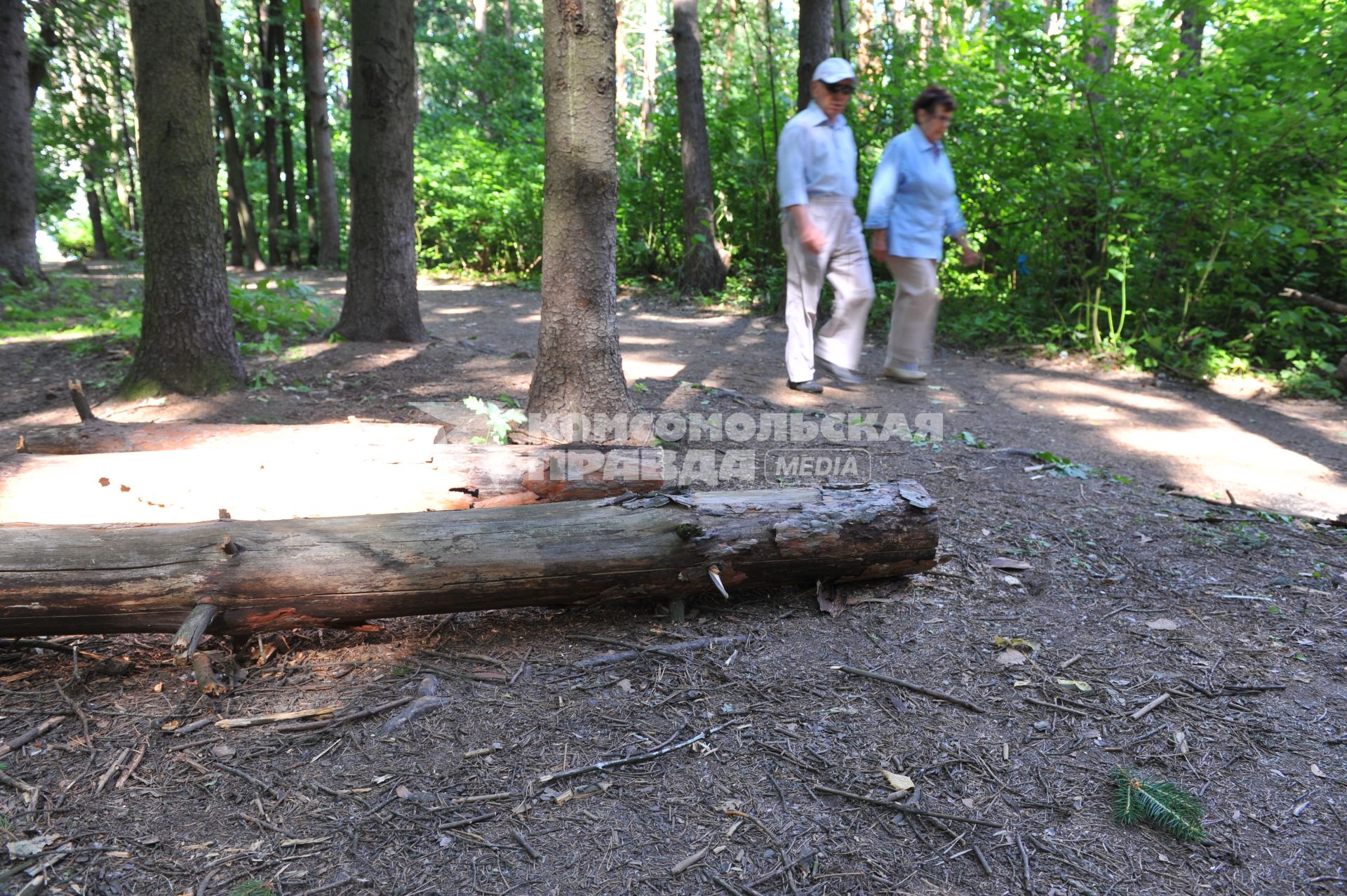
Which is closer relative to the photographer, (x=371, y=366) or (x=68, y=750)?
(x=68, y=750)

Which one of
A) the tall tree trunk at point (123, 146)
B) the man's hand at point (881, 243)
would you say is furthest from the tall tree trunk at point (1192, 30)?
the tall tree trunk at point (123, 146)

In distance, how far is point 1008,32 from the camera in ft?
26.4

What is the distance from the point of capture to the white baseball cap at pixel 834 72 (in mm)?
5852

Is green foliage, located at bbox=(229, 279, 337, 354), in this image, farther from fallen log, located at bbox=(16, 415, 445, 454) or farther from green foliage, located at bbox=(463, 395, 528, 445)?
green foliage, located at bbox=(463, 395, 528, 445)

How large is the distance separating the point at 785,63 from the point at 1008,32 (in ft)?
27.5

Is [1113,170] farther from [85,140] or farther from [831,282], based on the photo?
[85,140]

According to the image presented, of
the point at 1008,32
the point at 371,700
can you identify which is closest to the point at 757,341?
the point at 1008,32

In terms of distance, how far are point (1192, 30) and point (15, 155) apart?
14.4 metres

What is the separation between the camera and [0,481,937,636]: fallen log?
2.75m

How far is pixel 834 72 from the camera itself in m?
5.89

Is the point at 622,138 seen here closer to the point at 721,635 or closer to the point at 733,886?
the point at 721,635

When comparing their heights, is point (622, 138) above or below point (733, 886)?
above

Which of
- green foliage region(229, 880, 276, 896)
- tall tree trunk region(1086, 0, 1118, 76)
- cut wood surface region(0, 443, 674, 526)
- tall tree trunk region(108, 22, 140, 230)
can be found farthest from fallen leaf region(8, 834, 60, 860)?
tall tree trunk region(108, 22, 140, 230)

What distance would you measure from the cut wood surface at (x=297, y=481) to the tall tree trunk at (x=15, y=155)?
1019cm
